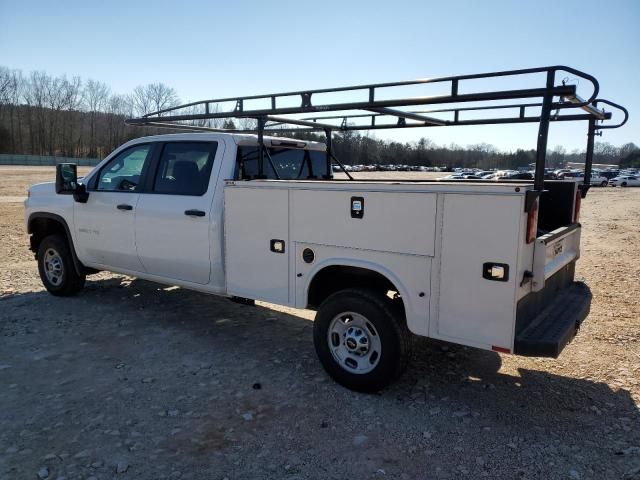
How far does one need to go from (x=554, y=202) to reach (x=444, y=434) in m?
2.44

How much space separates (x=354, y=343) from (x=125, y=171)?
3.39 meters

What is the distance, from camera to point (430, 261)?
3.42 m

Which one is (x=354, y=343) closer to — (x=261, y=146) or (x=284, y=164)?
(x=261, y=146)

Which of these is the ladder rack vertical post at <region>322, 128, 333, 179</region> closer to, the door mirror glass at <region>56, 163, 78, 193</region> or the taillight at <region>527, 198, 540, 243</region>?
the door mirror glass at <region>56, 163, 78, 193</region>

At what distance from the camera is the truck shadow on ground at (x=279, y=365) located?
3.66 m

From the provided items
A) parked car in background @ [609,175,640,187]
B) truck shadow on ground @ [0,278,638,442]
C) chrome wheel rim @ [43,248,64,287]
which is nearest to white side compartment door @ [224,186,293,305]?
truck shadow on ground @ [0,278,638,442]

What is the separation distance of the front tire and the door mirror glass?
0.87 m

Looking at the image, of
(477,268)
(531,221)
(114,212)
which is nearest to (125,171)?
(114,212)

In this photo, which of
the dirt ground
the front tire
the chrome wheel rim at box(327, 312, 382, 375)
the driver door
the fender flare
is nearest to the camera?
the dirt ground

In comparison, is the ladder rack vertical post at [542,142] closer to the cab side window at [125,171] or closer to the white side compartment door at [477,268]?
the white side compartment door at [477,268]

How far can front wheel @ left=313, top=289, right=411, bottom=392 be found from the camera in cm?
366

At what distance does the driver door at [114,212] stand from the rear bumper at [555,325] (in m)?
4.03

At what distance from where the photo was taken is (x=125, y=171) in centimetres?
559

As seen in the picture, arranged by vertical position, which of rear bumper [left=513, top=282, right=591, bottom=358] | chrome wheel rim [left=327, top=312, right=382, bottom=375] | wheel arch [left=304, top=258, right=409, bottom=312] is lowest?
chrome wheel rim [left=327, top=312, right=382, bottom=375]
